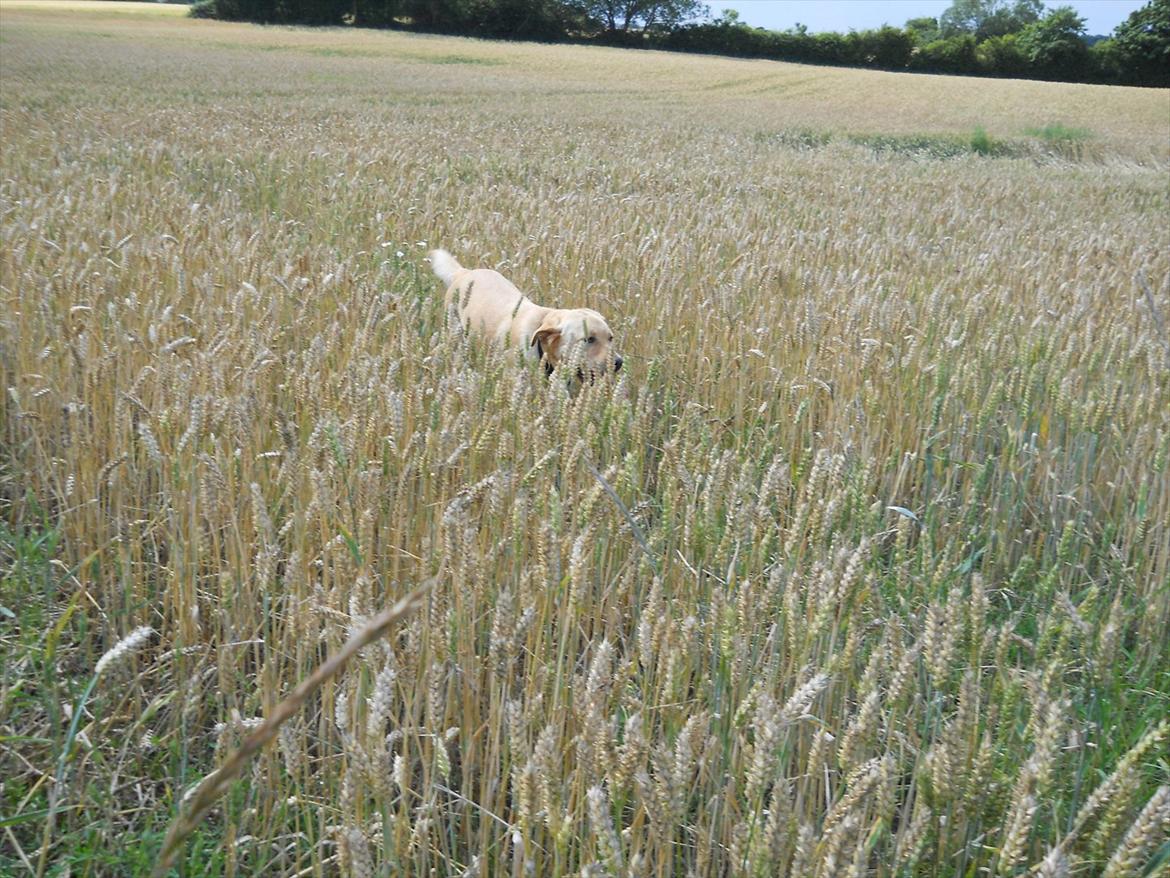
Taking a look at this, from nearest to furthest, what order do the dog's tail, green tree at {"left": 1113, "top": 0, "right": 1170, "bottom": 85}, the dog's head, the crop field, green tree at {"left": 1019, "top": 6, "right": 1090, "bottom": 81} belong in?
the crop field, the dog's head, the dog's tail, green tree at {"left": 1113, "top": 0, "right": 1170, "bottom": 85}, green tree at {"left": 1019, "top": 6, "right": 1090, "bottom": 81}

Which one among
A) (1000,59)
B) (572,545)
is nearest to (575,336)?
(572,545)

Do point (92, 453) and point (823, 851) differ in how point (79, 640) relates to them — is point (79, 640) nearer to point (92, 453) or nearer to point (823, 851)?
point (92, 453)

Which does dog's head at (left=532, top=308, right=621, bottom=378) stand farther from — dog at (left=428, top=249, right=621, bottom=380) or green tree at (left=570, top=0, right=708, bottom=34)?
green tree at (left=570, top=0, right=708, bottom=34)

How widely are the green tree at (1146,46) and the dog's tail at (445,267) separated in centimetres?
6261

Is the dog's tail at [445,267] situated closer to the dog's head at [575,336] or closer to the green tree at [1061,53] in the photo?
the dog's head at [575,336]

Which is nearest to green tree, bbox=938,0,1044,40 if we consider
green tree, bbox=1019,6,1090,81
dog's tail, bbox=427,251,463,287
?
green tree, bbox=1019,6,1090,81

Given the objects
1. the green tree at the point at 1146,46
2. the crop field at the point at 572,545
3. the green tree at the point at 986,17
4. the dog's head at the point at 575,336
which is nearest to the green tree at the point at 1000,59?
the green tree at the point at 1146,46

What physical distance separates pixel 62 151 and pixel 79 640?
6.98 metres

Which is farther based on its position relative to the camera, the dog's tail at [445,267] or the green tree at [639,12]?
the green tree at [639,12]

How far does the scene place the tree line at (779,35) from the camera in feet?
182

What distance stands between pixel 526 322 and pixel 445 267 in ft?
3.66

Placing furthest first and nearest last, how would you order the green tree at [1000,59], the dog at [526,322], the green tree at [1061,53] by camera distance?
1. the green tree at [1000,59]
2. the green tree at [1061,53]
3. the dog at [526,322]

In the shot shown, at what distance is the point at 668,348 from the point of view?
4.10m

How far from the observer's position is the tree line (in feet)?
182
